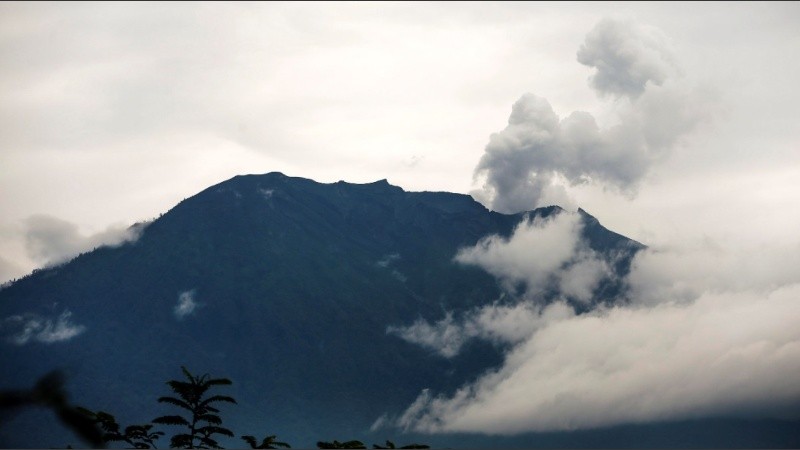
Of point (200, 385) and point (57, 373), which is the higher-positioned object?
point (200, 385)

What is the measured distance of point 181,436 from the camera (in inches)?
1967

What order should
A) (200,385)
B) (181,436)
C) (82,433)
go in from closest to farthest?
1. (82,433)
2. (181,436)
3. (200,385)

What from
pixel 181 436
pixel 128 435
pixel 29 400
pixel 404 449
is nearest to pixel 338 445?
pixel 404 449

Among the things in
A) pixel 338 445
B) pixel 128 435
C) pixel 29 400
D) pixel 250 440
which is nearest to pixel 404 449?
pixel 338 445

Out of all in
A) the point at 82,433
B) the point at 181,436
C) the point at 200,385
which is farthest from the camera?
the point at 200,385

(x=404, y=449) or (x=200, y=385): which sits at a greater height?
(x=200, y=385)

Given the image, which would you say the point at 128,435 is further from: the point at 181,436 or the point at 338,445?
the point at 338,445

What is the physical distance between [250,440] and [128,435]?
22.3 feet

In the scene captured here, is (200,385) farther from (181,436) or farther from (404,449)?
(404,449)

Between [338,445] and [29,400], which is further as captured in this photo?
[338,445]

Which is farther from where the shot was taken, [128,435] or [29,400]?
[128,435]

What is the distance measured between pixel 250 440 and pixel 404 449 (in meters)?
11.0

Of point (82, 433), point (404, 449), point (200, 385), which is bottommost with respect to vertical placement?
point (82, 433)

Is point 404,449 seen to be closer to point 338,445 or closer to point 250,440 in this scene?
point 338,445
